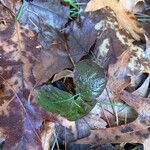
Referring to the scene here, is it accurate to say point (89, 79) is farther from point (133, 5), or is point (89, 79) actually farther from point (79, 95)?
point (133, 5)

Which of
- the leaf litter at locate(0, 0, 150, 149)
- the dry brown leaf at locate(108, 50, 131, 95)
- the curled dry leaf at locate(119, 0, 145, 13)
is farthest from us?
the curled dry leaf at locate(119, 0, 145, 13)

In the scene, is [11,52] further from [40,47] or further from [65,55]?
[65,55]

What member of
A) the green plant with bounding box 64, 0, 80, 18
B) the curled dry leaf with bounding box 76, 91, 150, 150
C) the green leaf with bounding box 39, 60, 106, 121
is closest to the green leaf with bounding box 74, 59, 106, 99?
the green leaf with bounding box 39, 60, 106, 121

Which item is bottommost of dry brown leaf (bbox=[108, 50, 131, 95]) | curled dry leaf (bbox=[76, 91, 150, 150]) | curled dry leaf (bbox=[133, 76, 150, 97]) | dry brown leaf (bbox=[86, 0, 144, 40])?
curled dry leaf (bbox=[76, 91, 150, 150])

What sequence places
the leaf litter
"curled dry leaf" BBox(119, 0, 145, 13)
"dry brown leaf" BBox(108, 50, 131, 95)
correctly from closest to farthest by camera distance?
1. the leaf litter
2. "dry brown leaf" BBox(108, 50, 131, 95)
3. "curled dry leaf" BBox(119, 0, 145, 13)

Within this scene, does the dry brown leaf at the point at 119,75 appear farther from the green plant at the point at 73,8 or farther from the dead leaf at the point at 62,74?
the green plant at the point at 73,8

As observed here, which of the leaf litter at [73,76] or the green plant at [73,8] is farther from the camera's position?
the green plant at [73,8]

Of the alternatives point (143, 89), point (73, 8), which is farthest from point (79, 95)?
point (73, 8)

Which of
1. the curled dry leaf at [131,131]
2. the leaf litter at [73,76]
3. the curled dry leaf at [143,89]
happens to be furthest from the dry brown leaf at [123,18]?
the curled dry leaf at [131,131]

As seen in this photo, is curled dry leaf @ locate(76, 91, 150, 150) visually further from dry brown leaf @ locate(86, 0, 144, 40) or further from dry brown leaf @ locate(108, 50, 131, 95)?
dry brown leaf @ locate(86, 0, 144, 40)
